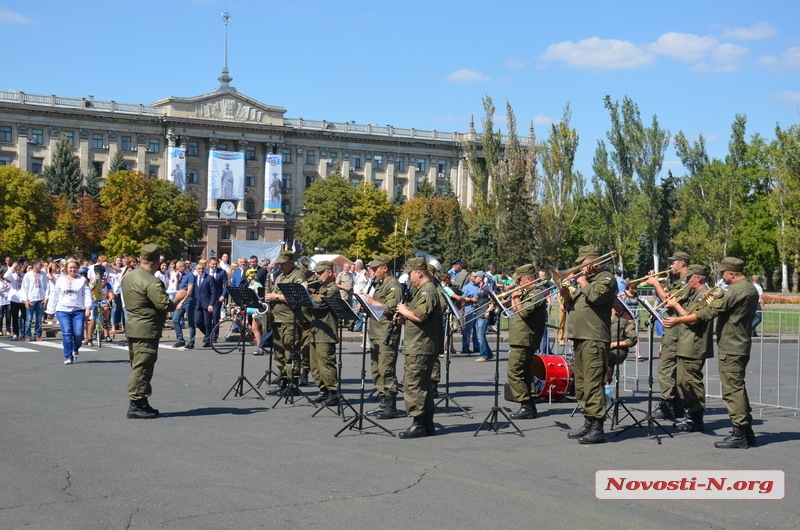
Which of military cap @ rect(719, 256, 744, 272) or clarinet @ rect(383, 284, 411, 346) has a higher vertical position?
military cap @ rect(719, 256, 744, 272)

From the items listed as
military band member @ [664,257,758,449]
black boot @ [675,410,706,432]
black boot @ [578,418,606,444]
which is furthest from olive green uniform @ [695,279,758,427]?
black boot @ [578,418,606,444]

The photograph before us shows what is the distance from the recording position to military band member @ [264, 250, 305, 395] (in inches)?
535

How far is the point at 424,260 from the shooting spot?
426 inches

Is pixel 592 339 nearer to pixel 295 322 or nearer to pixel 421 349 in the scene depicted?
pixel 421 349

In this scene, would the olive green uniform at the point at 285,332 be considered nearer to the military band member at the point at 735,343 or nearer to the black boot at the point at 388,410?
the black boot at the point at 388,410

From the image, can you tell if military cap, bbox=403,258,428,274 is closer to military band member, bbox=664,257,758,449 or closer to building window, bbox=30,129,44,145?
military band member, bbox=664,257,758,449

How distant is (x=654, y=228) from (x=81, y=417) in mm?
68510

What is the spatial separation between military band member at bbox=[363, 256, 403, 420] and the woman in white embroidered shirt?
768 cm

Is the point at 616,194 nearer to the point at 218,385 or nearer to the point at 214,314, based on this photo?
the point at 214,314

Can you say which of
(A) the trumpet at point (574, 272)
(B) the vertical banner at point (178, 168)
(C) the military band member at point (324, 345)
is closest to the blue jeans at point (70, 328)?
(C) the military band member at point (324, 345)

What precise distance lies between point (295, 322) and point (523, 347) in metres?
3.23

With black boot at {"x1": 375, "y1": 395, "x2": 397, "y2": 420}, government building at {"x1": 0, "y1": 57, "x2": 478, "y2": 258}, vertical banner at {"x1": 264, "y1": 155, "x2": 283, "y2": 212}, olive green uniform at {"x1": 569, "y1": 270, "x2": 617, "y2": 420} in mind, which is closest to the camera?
olive green uniform at {"x1": 569, "y1": 270, "x2": 617, "y2": 420}

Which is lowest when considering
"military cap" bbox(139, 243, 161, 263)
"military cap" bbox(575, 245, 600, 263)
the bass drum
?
the bass drum

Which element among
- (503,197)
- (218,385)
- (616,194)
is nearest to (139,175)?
(503,197)
